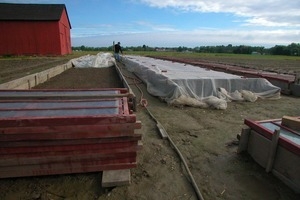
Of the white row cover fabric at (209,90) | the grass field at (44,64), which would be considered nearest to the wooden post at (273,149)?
the white row cover fabric at (209,90)

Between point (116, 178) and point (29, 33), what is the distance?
28088 mm

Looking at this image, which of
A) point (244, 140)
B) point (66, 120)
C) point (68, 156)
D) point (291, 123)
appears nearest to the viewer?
point (66, 120)

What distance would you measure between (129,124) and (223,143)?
198 cm

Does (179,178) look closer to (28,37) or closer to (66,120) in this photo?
(66,120)

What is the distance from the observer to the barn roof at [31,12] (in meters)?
25.8

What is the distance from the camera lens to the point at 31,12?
2727cm

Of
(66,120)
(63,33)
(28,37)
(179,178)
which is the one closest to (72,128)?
(66,120)

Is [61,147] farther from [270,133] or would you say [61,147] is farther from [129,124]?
[270,133]

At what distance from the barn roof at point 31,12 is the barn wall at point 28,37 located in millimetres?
497

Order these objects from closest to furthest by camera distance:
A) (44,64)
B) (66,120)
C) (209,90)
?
(66,120) < (209,90) < (44,64)

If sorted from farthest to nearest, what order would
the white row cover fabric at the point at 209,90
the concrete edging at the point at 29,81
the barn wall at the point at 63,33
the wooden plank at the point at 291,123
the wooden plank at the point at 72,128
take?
the barn wall at the point at 63,33, the concrete edging at the point at 29,81, the white row cover fabric at the point at 209,90, the wooden plank at the point at 291,123, the wooden plank at the point at 72,128

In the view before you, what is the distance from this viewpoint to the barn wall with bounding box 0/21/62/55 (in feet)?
83.6

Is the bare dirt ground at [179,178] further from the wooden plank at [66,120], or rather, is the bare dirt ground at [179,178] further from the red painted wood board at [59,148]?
the wooden plank at [66,120]

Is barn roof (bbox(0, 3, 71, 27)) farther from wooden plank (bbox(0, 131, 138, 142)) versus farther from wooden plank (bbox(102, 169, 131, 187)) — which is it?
wooden plank (bbox(102, 169, 131, 187))
